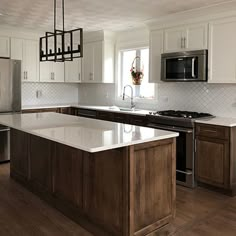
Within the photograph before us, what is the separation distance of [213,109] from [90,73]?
2951mm

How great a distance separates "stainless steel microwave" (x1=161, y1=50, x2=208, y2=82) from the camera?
4184 mm

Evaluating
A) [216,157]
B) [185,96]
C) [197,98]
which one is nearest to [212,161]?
[216,157]

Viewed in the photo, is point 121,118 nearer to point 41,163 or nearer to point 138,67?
point 138,67

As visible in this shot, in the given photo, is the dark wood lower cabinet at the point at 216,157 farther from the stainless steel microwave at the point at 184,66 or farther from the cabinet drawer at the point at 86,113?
the cabinet drawer at the point at 86,113

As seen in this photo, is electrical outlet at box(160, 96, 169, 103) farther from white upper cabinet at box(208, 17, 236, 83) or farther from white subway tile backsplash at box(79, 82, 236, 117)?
white upper cabinet at box(208, 17, 236, 83)

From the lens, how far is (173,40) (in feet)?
15.1

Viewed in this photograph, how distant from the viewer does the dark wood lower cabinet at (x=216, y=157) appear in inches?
147

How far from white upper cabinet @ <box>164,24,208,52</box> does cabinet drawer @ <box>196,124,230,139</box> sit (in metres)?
1.15

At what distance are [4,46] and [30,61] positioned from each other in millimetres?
587

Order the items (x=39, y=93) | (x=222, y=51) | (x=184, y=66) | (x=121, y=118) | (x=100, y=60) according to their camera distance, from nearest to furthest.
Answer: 1. (x=222, y=51)
2. (x=184, y=66)
3. (x=121, y=118)
4. (x=100, y=60)
5. (x=39, y=93)

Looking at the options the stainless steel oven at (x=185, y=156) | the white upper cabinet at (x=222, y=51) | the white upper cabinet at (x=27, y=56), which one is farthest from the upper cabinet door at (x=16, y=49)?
the white upper cabinet at (x=222, y=51)

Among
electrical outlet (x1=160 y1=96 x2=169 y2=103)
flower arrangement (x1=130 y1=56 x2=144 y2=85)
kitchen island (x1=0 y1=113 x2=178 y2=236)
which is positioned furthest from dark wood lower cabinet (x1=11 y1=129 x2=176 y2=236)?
flower arrangement (x1=130 y1=56 x2=144 y2=85)

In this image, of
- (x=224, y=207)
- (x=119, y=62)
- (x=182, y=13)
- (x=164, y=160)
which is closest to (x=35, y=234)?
(x=164, y=160)

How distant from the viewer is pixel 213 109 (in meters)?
4.51
